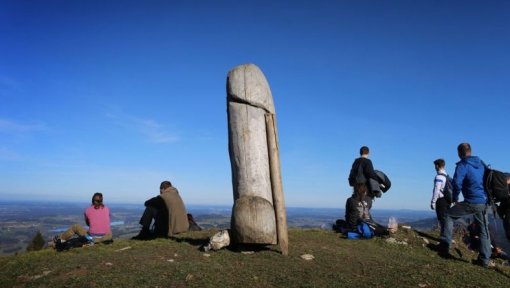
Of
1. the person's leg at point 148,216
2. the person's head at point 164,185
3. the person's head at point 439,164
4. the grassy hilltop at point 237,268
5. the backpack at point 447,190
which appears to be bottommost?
the grassy hilltop at point 237,268

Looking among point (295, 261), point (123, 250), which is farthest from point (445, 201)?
point (123, 250)

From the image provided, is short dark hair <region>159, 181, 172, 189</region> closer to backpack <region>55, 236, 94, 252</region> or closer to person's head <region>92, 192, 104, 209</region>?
person's head <region>92, 192, 104, 209</region>

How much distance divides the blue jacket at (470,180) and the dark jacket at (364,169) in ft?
12.0

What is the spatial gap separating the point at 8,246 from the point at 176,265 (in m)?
118

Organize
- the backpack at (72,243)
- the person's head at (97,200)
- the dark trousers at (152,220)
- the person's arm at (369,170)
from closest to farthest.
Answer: the backpack at (72,243) → the person's head at (97,200) → the person's arm at (369,170) → the dark trousers at (152,220)

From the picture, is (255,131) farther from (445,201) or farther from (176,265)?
(445,201)

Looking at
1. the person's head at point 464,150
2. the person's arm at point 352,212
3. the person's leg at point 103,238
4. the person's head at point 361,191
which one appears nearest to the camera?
the person's head at point 464,150

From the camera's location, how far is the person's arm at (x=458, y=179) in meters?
10.1

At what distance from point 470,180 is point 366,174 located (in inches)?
160

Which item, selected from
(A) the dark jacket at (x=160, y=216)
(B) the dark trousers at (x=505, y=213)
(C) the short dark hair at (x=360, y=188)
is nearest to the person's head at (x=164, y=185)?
(A) the dark jacket at (x=160, y=216)

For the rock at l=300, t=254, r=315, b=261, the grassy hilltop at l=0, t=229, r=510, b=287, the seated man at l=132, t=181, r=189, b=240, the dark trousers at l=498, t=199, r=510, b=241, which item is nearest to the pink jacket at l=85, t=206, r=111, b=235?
the seated man at l=132, t=181, r=189, b=240

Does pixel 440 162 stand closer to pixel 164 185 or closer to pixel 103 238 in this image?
pixel 164 185

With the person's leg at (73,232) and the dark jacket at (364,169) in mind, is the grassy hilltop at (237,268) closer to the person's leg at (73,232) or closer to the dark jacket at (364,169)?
the person's leg at (73,232)

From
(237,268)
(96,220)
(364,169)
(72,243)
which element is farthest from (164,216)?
(364,169)
